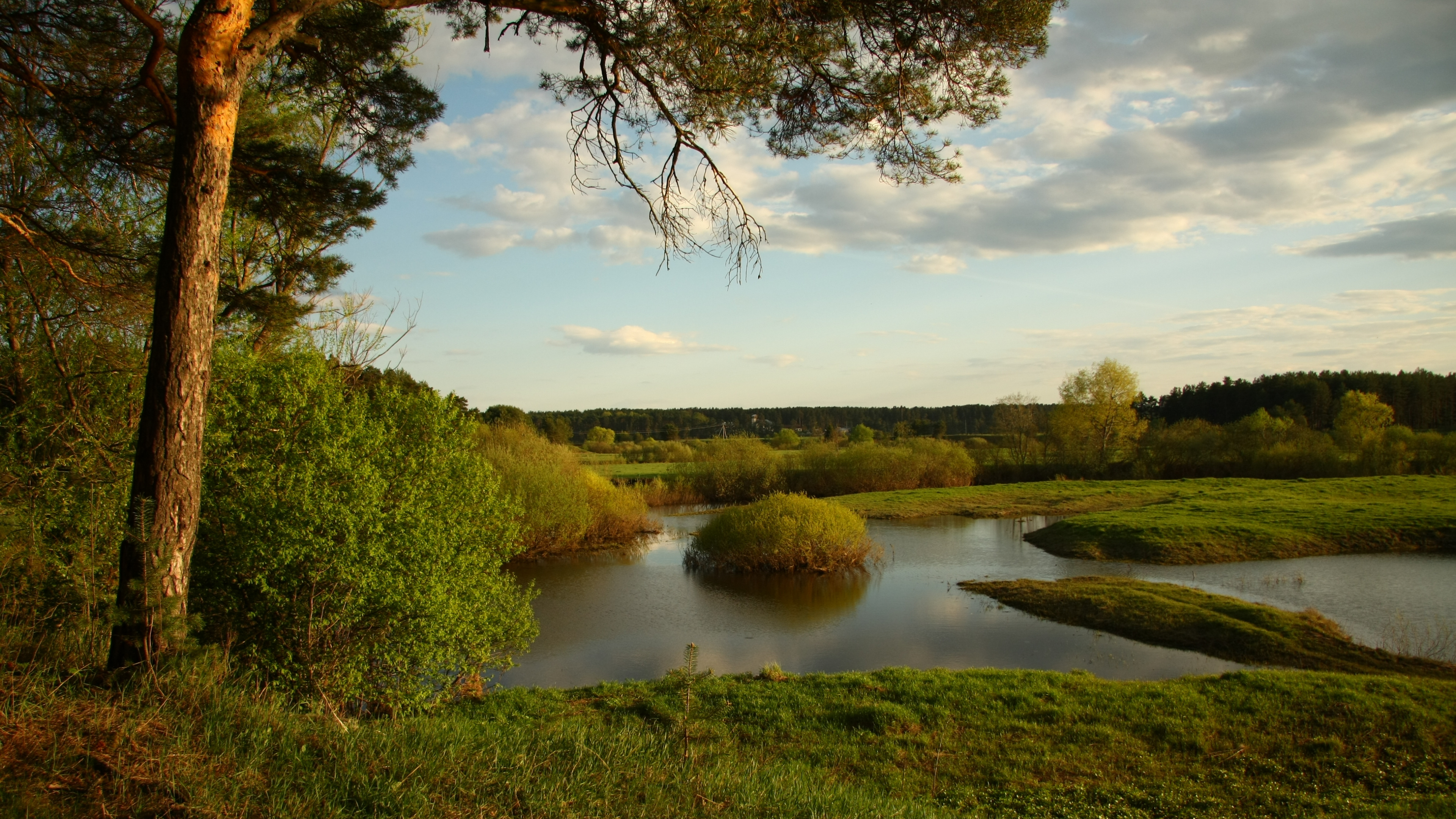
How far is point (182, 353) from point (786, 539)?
18.7 metres

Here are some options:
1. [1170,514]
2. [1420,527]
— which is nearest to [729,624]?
[1170,514]

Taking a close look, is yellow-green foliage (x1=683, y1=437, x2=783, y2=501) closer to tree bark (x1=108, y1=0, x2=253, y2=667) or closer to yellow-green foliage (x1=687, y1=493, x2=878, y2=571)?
yellow-green foliage (x1=687, y1=493, x2=878, y2=571)

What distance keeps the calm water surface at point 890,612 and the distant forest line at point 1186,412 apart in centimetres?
3108

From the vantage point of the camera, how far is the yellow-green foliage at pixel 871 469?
46.3m

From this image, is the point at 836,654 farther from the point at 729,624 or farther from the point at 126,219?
the point at 126,219

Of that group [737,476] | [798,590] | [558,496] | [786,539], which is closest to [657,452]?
[737,476]

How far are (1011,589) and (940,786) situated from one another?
12.5 metres

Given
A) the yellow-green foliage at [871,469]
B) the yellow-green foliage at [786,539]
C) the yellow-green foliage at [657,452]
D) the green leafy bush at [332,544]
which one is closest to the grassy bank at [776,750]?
the green leafy bush at [332,544]

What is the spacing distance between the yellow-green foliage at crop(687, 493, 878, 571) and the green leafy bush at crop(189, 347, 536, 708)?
12.8m

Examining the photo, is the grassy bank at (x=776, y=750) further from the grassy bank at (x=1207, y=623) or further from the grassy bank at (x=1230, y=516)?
the grassy bank at (x=1230, y=516)

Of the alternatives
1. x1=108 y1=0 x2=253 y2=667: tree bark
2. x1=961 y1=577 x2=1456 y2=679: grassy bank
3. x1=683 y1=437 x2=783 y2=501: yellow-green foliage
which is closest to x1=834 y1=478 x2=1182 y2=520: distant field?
x1=683 y1=437 x2=783 y2=501: yellow-green foliage

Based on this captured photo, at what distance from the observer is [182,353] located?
4785 millimetres

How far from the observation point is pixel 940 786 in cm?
783

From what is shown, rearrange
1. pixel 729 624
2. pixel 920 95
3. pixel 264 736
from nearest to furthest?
1. pixel 264 736
2. pixel 920 95
3. pixel 729 624
